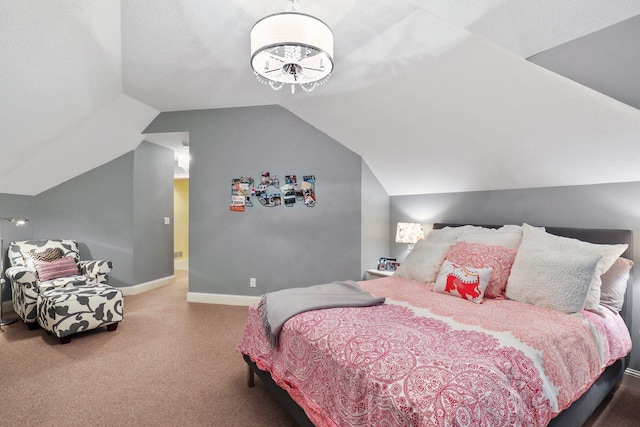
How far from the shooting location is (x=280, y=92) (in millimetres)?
3541

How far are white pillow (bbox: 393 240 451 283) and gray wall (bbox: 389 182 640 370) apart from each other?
70 centimetres

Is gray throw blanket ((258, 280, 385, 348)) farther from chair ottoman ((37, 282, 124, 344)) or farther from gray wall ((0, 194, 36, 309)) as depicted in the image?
gray wall ((0, 194, 36, 309))

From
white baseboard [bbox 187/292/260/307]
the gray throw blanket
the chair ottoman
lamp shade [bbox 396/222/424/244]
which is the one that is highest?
Result: lamp shade [bbox 396/222/424/244]

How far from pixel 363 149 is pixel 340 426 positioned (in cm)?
292

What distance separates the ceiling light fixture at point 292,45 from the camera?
1762 mm

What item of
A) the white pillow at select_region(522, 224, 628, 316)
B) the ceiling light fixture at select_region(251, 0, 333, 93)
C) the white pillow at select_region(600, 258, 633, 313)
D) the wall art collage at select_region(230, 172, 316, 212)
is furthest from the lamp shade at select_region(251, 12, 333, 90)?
the white pillow at select_region(600, 258, 633, 313)

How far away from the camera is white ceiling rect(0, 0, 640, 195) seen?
1919 millimetres

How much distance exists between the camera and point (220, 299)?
409cm

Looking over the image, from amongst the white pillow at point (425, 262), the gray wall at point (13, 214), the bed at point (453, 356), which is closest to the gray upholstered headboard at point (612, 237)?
the bed at point (453, 356)

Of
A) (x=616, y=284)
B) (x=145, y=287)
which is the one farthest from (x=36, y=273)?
(x=616, y=284)

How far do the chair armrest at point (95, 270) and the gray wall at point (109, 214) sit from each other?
686 millimetres

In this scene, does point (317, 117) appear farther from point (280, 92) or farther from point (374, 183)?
point (374, 183)

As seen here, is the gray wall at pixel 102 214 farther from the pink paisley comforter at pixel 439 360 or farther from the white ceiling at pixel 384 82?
the pink paisley comforter at pixel 439 360

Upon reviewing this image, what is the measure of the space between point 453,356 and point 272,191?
3089 mm
